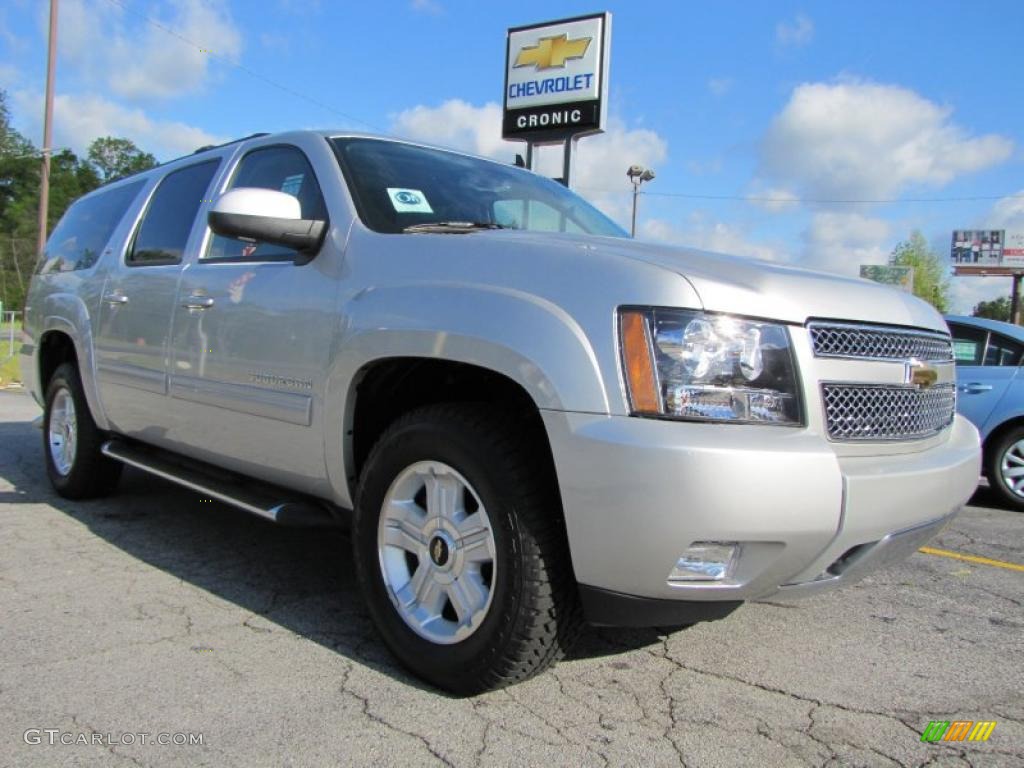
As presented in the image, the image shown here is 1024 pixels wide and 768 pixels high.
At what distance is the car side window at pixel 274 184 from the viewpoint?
3.29m

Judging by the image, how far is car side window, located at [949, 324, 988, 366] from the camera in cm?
676

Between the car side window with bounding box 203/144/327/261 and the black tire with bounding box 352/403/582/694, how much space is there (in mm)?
1160

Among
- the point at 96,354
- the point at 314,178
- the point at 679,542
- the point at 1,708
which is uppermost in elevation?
the point at 314,178

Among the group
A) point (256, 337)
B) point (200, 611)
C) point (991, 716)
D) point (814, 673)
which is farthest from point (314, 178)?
point (991, 716)

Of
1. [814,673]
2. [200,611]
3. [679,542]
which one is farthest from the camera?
[200,611]

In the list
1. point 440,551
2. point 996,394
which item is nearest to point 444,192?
point 440,551

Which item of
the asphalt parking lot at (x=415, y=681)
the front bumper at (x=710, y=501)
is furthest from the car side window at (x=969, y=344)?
the front bumper at (x=710, y=501)

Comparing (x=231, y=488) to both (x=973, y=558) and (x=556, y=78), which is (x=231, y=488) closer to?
(x=973, y=558)

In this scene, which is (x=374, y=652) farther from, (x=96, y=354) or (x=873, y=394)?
(x=96, y=354)

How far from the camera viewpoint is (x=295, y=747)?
2213mm

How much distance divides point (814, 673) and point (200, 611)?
2.29 m

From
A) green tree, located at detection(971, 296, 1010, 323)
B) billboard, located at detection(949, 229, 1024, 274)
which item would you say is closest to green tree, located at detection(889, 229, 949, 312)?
billboard, located at detection(949, 229, 1024, 274)

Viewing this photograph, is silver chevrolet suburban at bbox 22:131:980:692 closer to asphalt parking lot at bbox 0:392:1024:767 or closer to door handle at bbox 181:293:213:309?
door handle at bbox 181:293:213:309

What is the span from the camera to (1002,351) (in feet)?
21.9
